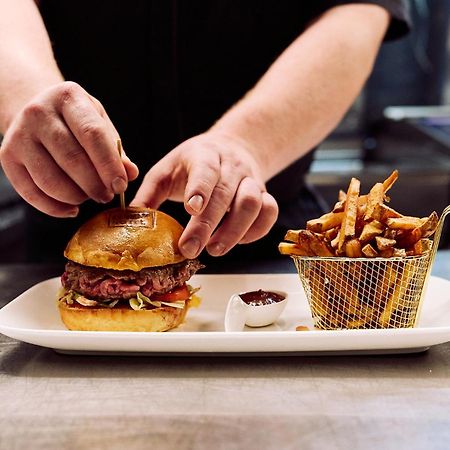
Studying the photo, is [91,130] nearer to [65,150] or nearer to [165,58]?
[65,150]

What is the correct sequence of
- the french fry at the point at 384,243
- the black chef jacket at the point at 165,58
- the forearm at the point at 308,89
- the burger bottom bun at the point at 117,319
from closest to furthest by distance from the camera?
1. the french fry at the point at 384,243
2. the burger bottom bun at the point at 117,319
3. the forearm at the point at 308,89
4. the black chef jacket at the point at 165,58

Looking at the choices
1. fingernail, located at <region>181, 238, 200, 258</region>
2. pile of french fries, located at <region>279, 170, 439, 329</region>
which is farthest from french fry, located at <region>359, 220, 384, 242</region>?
fingernail, located at <region>181, 238, 200, 258</region>

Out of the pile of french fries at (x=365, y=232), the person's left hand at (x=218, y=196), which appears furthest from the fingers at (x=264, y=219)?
the pile of french fries at (x=365, y=232)

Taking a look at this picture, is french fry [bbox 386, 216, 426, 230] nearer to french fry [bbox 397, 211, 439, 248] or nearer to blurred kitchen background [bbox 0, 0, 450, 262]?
french fry [bbox 397, 211, 439, 248]

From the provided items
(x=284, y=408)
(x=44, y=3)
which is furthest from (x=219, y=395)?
(x=44, y=3)

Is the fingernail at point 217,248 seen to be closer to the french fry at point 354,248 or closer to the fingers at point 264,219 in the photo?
the fingers at point 264,219

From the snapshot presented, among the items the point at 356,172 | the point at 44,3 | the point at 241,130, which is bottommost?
the point at 356,172

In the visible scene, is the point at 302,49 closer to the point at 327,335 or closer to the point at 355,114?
the point at 327,335

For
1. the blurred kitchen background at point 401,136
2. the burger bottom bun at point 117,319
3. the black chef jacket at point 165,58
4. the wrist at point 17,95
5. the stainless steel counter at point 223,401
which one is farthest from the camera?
the blurred kitchen background at point 401,136
